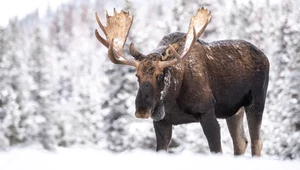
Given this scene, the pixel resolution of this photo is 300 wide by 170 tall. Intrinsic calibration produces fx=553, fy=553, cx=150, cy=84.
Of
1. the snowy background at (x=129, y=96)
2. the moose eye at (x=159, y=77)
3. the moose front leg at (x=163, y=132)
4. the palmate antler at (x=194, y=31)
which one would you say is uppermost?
the palmate antler at (x=194, y=31)

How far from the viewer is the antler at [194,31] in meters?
6.78

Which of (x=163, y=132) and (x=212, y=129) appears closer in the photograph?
(x=212, y=129)

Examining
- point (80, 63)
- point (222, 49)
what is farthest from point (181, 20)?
point (80, 63)

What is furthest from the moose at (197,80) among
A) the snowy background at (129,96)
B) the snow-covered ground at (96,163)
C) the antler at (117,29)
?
the snow-covered ground at (96,163)

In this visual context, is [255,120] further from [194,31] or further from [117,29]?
[117,29]

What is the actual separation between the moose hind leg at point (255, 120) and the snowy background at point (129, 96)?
3.63 feet

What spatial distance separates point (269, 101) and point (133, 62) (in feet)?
62.4

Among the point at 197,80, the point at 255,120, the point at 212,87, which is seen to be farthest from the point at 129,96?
the point at 197,80

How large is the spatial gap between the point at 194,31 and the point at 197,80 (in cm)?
63

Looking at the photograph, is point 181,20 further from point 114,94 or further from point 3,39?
point 3,39

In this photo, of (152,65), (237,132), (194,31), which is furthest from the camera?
(237,132)

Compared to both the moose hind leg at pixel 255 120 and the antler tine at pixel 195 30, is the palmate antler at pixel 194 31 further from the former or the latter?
the moose hind leg at pixel 255 120

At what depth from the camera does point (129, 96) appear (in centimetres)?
2422

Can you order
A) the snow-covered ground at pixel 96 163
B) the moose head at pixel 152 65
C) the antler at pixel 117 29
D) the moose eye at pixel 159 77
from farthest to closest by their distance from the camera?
1. the antler at pixel 117 29
2. the moose eye at pixel 159 77
3. the moose head at pixel 152 65
4. the snow-covered ground at pixel 96 163
